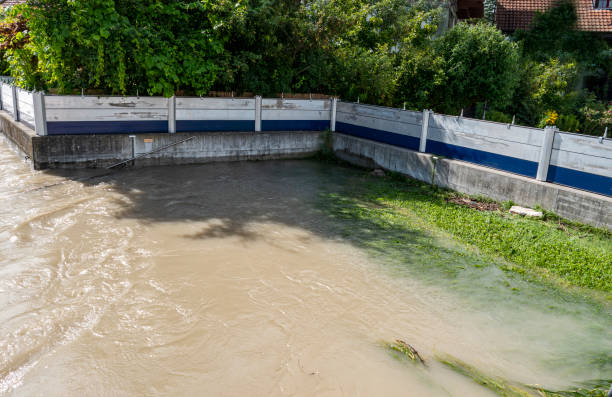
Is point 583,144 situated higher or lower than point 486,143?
higher

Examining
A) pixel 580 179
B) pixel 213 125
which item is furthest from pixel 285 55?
pixel 580 179

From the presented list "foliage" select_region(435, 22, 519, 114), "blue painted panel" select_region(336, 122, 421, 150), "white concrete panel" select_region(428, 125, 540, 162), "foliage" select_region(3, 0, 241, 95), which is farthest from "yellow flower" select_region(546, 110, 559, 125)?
"foliage" select_region(3, 0, 241, 95)

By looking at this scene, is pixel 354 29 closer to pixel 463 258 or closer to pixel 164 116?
pixel 164 116

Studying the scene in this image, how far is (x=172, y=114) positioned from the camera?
12.5 meters

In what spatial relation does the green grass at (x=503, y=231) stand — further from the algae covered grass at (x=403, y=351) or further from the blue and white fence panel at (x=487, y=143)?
the algae covered grass at (x=403, y=351)

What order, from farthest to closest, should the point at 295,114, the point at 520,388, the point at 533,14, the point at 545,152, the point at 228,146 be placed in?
the point at 533,14, the point at 295,114, the point at 228,146, the point at 545,152, the point at 520,388

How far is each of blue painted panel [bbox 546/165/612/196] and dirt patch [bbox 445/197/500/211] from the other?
3.77ft

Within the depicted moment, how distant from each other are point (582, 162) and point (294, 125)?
818 centimetres

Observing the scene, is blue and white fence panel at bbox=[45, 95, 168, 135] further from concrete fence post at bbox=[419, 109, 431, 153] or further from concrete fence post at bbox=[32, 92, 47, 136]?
concrete fence post at bbox=[419, 109, 431, 153]

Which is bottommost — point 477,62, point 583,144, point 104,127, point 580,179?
point 580,179

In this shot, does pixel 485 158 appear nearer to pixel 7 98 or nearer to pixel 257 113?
pixel 257 113

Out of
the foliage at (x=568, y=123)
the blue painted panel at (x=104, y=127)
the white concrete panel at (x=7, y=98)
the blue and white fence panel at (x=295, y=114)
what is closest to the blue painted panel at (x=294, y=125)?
the blue and white fence panel at (x=295, y=114)

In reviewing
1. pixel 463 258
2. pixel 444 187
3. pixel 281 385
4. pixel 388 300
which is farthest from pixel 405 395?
pixel 444 187

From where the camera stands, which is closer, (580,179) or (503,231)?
(503,231)
